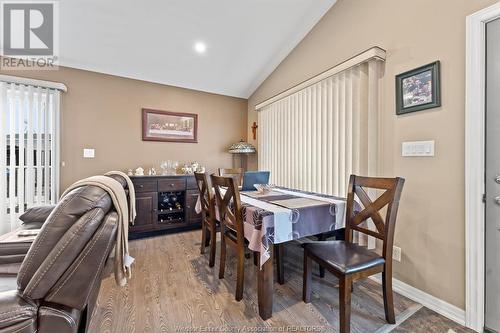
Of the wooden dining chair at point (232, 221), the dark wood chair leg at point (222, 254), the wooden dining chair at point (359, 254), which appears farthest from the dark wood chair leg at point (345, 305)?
the dark wood chair leg at point (222, 254)

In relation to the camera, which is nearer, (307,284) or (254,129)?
(307,284)

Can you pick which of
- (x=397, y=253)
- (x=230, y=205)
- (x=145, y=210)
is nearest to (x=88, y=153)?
(x=145, y=210)

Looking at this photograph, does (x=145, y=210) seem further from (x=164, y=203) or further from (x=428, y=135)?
(x=428, y=135)

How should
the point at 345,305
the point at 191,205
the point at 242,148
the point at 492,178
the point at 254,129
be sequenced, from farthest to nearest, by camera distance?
the point at 254,129 → the point at 242,148 → the point at 191,205 → the point at 492,178 → the point at 345,305

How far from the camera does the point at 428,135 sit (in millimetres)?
1798

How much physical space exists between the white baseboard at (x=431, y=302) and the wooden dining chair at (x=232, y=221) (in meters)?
1.37

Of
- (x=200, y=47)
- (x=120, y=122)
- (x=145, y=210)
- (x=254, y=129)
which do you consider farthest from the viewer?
(x=254, y=129)

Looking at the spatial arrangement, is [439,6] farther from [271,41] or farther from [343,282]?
[343,282]

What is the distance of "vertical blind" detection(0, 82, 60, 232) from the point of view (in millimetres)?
2732

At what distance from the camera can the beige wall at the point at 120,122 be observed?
316cm

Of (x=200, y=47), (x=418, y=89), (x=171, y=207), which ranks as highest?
(x=200, y=47)

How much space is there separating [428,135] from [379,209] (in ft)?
2.48

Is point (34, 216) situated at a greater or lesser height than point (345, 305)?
greater

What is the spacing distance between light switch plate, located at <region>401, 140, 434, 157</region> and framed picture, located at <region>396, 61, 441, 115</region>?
277 millimetres
